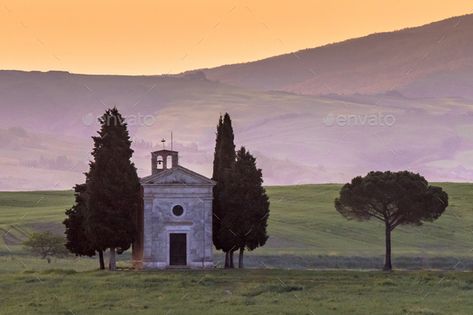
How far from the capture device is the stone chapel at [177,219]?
88.8 meters

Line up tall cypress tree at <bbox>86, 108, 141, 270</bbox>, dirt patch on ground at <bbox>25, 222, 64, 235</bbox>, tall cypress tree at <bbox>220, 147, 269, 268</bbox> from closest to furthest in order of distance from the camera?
tall cypress tree at <bbox>86, 108, 141, 270</bbox>
tall cypress tree at <bbox>220, 147, 269, 268</bbox>
dirt patch on ground at <bbox>25, 222, 64, 235</bbox>

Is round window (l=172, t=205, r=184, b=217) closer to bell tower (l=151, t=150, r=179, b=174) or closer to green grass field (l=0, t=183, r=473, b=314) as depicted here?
bell tower (l=151, t=150, r=179, b=174)

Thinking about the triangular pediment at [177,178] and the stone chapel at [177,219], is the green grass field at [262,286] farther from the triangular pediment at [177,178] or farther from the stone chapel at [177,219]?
the triangular pediment at [177,178]

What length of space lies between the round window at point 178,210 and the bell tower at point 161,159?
450 centimetres

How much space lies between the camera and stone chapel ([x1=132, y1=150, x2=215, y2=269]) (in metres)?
88.8

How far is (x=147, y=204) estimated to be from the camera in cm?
8894

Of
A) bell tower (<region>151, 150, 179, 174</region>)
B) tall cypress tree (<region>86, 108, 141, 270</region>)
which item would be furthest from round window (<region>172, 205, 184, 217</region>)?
bell tower (<region>151, 150, 179, 174</region>)

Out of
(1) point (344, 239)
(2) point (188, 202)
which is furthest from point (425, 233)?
(2) point (188, 202)

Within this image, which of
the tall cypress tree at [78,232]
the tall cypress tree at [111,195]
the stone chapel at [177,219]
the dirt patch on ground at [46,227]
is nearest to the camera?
the tall cypress tree at [111,195]

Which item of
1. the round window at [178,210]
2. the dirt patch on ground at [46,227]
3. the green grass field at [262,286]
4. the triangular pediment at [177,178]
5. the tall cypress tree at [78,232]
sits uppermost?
the triangular pediment at [177,178]

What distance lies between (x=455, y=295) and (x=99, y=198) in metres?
29.6

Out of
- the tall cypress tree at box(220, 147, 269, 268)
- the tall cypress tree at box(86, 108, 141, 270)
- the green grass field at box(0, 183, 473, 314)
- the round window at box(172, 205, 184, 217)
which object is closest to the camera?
the green grass field at box(0, 183, 473, 314)

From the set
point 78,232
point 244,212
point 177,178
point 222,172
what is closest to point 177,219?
point 177,178

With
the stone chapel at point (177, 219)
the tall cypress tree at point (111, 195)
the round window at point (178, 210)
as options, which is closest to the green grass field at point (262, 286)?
the tall cypress tree at point (111, 195)
